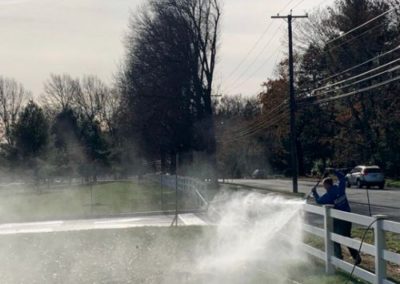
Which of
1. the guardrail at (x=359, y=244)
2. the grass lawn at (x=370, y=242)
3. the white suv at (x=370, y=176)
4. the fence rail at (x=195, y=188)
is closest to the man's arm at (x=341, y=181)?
the guardrail at (x=359, y=244)

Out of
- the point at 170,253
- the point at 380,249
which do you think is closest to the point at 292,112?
the point at 170,253

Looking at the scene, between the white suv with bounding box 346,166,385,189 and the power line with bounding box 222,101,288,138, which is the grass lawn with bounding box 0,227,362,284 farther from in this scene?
the power line with bounding box 222,101,288,138

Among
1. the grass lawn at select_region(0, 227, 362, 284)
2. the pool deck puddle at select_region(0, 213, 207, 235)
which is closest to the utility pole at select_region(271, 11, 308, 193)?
the pool deck puddle at select_region(0, 213, 207, 235)

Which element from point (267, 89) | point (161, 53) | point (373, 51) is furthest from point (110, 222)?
point (267, 89)

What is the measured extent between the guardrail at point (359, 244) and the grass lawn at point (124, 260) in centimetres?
29

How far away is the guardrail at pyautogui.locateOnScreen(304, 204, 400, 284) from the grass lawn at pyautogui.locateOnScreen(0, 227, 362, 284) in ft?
0.94

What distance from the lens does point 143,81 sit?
57.6 m

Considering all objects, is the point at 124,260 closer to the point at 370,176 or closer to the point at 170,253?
the point at 170,253

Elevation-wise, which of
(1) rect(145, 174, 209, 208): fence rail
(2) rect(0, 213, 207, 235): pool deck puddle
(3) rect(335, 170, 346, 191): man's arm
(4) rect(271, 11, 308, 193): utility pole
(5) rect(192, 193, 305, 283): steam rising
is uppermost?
(4) rect(271, 11, 308, 193): utility pole

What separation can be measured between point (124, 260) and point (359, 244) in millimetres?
6480

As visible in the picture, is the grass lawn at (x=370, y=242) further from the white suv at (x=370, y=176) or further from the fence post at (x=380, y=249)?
the white suv at (x=370, y=176)

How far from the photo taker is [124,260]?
15.4 m

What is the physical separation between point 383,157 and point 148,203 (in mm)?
28871

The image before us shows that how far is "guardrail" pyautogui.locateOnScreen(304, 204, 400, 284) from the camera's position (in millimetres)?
9203
